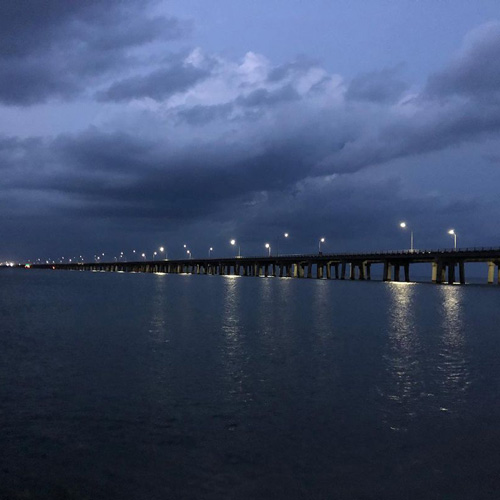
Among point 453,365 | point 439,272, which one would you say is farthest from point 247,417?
point 439,272

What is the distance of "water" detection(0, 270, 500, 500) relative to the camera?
8961 mm

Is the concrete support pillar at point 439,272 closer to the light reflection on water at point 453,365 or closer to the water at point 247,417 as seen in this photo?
the light reflection on water at point 453,365

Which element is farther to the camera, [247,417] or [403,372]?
[403,372]

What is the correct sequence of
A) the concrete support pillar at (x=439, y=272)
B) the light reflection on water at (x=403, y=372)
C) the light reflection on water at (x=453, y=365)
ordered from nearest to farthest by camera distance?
1. the light reflection on water at (x=403, y=372)
2. the light reflection on water at (x=453, y=365)
3. the concrete support pillar at (x=439, y=272)

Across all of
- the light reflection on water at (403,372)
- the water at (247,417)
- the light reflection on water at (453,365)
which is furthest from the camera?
the light reflection on water at (453,365)

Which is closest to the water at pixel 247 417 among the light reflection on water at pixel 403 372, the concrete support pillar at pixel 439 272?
the light reflection on water at pixel 403 372

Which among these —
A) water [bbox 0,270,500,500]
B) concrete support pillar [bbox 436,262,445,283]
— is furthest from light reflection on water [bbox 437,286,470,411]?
concrete support pillar [bbox 436,262,445,283]

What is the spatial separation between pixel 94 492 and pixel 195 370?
1029cm

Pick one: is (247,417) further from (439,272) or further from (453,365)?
(439,272)

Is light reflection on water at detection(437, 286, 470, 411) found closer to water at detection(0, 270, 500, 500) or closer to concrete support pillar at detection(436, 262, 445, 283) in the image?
water at detection(0, 270, 500, 500)

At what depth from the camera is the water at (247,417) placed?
29.4ft

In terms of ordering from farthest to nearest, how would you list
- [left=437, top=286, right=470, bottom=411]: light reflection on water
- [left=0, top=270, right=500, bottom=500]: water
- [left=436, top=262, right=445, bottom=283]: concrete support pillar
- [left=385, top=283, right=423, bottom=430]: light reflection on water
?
[left=436, top=262, right=445, bottom=283]: concrete support pillar → [left=437, top=286, right=470, bottom=411]: light reflection on water → [left=385, top=283, right=423, bottom=430]: light reflection on water → [left=0, top=270, right=500, bottom=500]: water

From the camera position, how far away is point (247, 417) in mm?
12945

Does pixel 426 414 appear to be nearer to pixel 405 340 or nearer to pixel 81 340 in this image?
pixel 405 340
